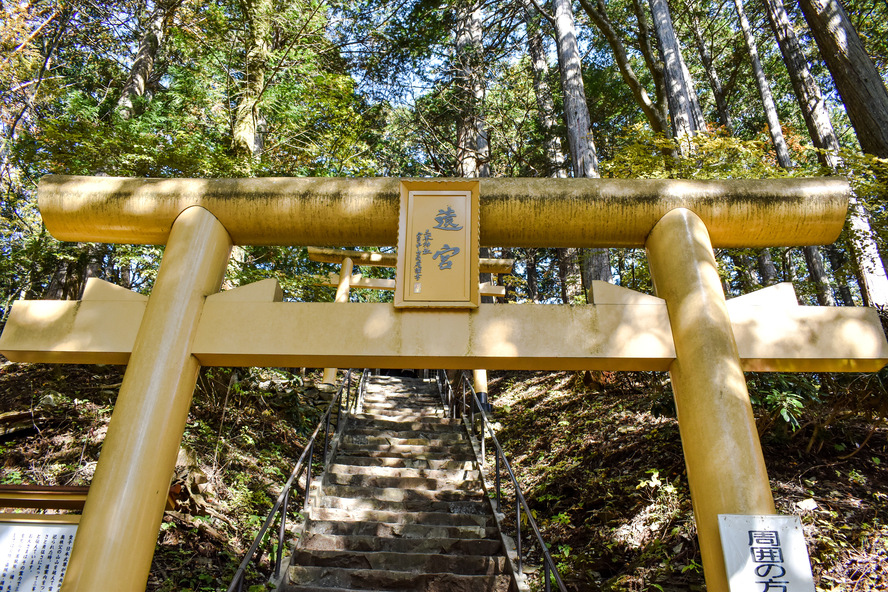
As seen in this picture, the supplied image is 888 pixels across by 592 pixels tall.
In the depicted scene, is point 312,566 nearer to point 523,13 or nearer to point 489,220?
point 489,220

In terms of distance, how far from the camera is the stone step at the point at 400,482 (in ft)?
21.6

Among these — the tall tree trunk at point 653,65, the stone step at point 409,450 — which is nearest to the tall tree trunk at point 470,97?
the tall tree trunk at point 653,65

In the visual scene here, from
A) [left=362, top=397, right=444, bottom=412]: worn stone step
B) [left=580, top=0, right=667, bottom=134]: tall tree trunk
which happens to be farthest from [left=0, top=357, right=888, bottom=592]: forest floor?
[left=580, top=0, right=667, bottom=134]: tall tree trunk

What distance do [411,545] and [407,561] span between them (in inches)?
10.0

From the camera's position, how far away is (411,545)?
5387 millimetres

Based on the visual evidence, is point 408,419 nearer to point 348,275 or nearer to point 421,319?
point 348,275

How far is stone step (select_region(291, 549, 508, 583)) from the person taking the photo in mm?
5090

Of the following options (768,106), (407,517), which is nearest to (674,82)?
(768,106)

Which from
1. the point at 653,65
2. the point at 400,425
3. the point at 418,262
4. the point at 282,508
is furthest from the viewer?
the point at 400,425

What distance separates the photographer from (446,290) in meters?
3.65

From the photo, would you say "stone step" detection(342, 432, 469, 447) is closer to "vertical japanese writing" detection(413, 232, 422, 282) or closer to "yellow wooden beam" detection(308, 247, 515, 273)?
"yellow wooden beam" detection(308, 247, 515, 273)

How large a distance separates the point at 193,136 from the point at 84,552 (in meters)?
7.40

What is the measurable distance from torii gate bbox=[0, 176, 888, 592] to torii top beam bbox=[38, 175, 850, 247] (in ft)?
0.04

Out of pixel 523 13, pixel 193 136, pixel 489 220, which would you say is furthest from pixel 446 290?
pixel 523 13
